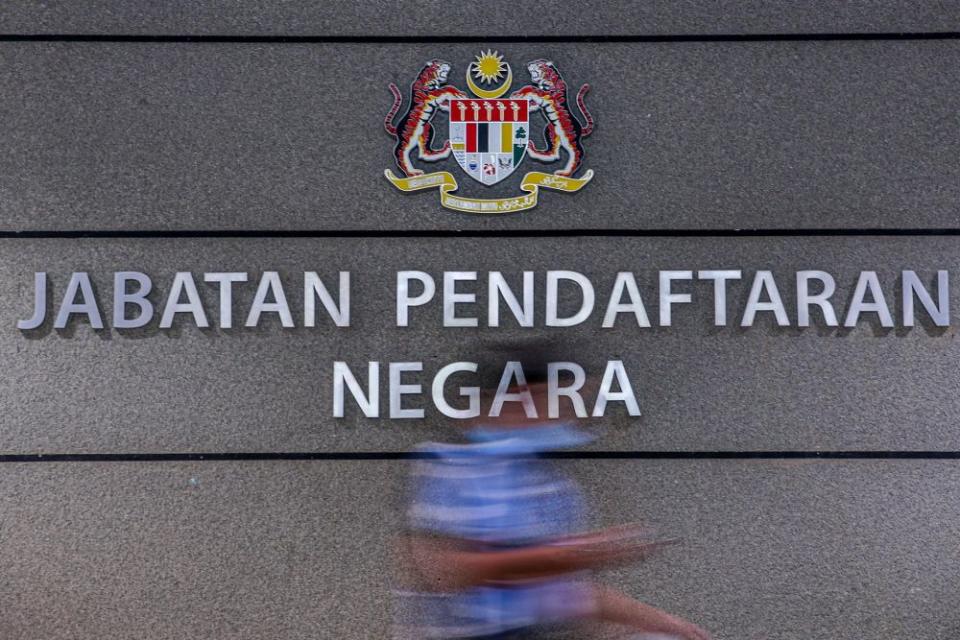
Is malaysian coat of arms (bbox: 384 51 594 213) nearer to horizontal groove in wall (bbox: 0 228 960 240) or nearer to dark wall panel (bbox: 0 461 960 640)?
horizontal groove in wall (bbox: 0 228 960 240)

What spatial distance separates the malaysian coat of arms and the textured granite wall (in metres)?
0.07

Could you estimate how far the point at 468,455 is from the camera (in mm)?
2699

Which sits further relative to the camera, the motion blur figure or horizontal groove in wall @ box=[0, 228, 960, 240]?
horizontal groove in wall @ box=[0, 228, 960, 240]

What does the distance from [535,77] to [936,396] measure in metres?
1.95

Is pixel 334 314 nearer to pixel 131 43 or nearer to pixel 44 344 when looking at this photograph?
pixel 44 344

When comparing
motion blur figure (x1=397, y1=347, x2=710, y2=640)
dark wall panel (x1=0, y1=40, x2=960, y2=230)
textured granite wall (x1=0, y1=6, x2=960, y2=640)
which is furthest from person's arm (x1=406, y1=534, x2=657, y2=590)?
dark wall panel (x1=0, y1=40, x2=960, y2=230)

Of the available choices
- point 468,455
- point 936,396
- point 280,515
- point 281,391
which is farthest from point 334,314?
point 936,396

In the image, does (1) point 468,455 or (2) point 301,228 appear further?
(2) point 301,228

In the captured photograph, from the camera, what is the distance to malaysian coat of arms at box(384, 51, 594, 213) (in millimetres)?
3471

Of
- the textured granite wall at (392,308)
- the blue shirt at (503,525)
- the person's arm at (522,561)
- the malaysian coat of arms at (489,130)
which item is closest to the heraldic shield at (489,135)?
the malaysian coat of arms at (489,130)

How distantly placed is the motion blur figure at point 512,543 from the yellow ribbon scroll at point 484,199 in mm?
554

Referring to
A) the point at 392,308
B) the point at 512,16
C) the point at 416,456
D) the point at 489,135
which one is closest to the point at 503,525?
the point at 416,456

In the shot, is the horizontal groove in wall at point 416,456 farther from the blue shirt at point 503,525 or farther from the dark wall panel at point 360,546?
the blue shirt at point 503,525

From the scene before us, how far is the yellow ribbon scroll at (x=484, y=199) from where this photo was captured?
3.47m
